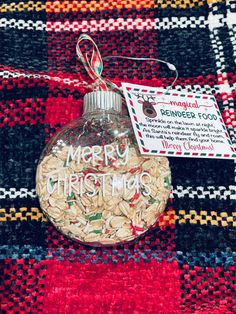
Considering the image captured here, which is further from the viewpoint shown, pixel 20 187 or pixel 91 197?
pixel 20 187

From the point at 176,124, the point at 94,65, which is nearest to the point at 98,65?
the point at 94,65

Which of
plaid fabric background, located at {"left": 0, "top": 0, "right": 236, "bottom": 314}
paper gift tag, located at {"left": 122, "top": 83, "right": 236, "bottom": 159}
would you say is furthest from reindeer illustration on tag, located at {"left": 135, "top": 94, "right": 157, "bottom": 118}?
plaid fabric background, located at {"left": 0, "top": 0, "right": 236, "bottom": 314}

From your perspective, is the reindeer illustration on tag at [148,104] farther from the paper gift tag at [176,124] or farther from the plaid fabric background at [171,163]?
the plaid fabric background at [171,163]

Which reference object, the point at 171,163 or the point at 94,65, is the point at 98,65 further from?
the point at 171,163

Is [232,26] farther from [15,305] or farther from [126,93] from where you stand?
[15,305]

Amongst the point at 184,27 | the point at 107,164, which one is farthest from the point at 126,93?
the point at 184,27

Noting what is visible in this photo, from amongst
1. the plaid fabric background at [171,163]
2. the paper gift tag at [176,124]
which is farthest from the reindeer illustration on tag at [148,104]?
the plaid fabric background at [171,163]
